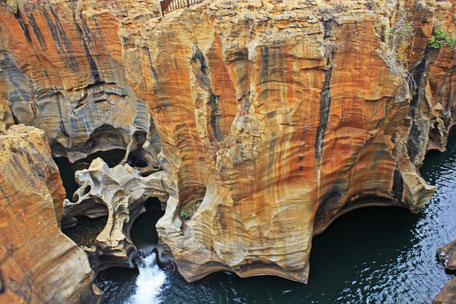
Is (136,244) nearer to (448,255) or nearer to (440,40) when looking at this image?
(448,255)

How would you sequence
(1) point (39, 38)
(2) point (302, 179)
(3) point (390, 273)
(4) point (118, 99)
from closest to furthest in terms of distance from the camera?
1. (2) point (302, 179)
2. (3) point (390, 273)
3. (1) point (39, 38)
4. (4) point (118, 99)

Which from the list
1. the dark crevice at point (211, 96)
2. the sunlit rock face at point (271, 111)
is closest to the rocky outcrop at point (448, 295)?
the sunlit rock face at point (271, 111)

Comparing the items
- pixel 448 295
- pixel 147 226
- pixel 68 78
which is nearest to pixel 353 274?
pixel 448 295

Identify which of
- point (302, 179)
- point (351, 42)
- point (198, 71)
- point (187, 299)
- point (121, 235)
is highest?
point (351, 42)

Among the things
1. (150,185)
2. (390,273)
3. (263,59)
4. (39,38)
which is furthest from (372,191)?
(39,38)

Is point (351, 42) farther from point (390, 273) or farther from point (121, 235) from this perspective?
point (121, 235)

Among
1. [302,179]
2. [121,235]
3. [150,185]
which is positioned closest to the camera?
[302,179]
